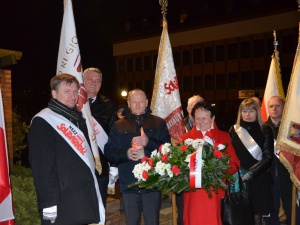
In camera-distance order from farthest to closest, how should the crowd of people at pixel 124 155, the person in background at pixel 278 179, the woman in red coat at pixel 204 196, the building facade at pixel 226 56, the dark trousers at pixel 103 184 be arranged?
the building facade at pixel 226 56 < the person in background at pixel 278 179 < the dark trousers at pixel 103 184 < the woman in red coat at pixel 204 196 < the crowd of people at pixel 124 155

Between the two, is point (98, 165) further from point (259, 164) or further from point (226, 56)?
point (226, 56)

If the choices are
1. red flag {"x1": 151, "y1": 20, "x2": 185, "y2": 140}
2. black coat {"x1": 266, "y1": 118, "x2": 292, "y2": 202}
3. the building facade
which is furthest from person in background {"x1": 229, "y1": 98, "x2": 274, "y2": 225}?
the building facade

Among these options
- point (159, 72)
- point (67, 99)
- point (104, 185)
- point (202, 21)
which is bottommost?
point (104, 185)

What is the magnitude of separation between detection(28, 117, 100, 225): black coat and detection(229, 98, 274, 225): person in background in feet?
7.51

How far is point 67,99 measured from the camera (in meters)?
3.77

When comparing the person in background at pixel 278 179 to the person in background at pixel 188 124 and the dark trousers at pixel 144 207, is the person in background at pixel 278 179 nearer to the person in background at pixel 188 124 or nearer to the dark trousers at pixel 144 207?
the person in background at pixel 188 124

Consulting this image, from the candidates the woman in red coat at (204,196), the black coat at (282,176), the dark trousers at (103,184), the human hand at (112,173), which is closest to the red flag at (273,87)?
the black coat at (282,176)

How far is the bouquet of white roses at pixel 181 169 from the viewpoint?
3.91 metres

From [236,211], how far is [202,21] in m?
34.6

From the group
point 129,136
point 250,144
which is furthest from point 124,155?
point 250,144

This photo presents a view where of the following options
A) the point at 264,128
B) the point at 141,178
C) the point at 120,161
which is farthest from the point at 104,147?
the point at 264,128

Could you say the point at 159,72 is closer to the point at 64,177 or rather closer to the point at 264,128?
the point at 264,128

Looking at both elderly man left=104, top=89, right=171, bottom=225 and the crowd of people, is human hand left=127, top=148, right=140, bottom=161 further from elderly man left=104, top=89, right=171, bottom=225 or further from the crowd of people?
elderly man left=104, top=89, right=171, bottom=225

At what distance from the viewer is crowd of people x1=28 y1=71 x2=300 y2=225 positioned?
→ 3.53 metres
